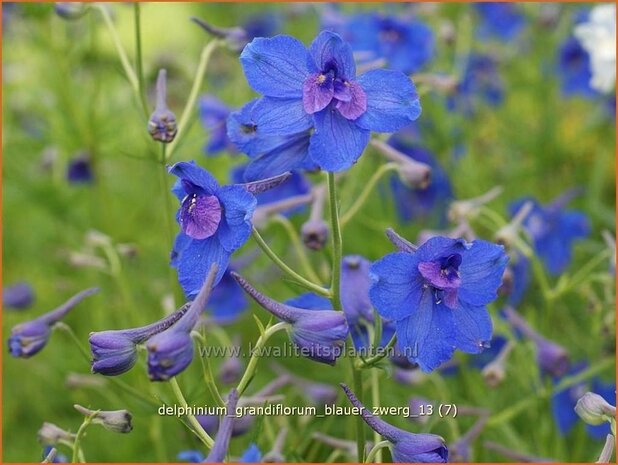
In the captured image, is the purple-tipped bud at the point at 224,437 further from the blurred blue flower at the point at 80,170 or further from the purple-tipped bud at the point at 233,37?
the blurred blue flower at the point at 80,170

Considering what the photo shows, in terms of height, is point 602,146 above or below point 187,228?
below

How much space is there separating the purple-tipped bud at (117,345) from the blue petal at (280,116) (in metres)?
0.27

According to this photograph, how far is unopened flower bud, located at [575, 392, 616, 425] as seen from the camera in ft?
4.05

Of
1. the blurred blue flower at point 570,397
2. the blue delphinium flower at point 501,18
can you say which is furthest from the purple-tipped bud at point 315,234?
the blue delphinium flower at point 501,18

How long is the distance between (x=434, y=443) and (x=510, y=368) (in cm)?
80

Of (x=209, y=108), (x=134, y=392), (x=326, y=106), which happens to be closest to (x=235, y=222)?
(x=326, y=106)

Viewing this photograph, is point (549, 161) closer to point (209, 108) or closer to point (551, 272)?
point (551, 272)

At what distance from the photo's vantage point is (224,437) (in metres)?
1.04

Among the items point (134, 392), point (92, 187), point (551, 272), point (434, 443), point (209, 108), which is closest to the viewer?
point (434, 443)

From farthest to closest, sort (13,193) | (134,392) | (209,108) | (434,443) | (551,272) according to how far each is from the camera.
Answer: (13,193)
(551,272)
(209,108)
(134,392)
(434,443)

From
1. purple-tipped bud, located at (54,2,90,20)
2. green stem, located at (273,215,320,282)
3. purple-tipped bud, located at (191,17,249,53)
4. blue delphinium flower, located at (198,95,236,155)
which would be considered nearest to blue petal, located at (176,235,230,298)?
green stem, located at (273,215,320,282)

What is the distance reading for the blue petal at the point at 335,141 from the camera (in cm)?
117

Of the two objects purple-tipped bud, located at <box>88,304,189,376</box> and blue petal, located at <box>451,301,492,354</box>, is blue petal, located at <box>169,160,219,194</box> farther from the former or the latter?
blue petal, located at <box>451,301,492,354</box>

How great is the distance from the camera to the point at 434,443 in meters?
1.13
